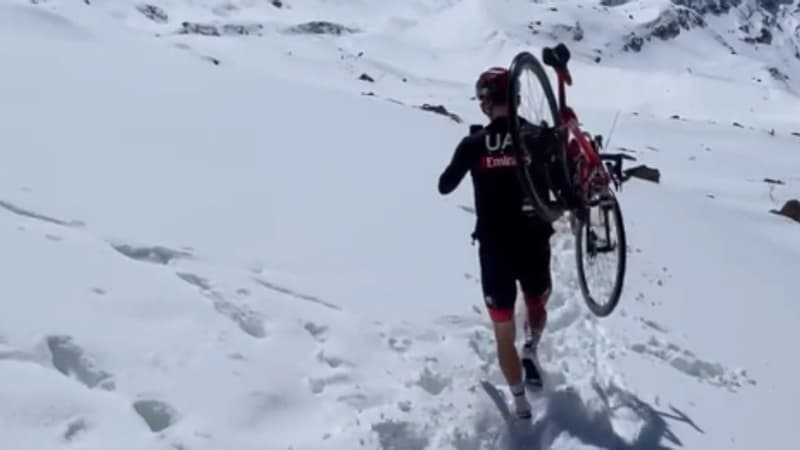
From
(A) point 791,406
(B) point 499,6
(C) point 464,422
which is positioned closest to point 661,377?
(A) point 791,406

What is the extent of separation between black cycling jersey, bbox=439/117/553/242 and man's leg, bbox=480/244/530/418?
0.11 m

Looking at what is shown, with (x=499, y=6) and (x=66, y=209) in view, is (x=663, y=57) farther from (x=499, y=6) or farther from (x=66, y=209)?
(x=66, y=209)

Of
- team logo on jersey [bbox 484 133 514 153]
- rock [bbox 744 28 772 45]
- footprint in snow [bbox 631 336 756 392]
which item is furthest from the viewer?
rock [bbox 744 28 772 45]

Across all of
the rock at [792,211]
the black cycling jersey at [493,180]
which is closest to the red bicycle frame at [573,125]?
the black cycling jersey at [493,180]

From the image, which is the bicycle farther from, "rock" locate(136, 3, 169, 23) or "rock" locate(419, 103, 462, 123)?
"rock" locate(136, 3, 169, 23)

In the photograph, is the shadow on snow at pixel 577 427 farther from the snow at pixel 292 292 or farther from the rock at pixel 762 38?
the rock at pixel 762 38

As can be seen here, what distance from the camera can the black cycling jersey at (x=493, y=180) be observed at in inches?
228

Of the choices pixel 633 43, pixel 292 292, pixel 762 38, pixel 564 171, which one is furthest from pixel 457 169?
pixel 762 38

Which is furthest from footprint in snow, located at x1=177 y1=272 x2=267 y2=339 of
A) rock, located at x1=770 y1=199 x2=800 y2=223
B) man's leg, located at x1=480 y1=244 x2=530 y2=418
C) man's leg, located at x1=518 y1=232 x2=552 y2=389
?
rock, located at x1=770 y1=199 x2=800 y2=223

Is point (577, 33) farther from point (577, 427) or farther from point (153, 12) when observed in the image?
point (577, 427)

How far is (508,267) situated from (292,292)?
1643 millimetres

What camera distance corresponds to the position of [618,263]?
5.92 meters

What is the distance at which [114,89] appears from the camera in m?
11.9

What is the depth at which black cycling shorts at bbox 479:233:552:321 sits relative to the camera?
5867 mm
